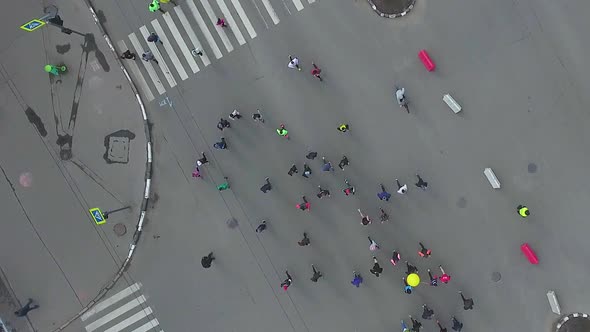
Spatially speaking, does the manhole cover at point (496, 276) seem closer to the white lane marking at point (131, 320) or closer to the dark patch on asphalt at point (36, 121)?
the white lane marking at point (131, 320)

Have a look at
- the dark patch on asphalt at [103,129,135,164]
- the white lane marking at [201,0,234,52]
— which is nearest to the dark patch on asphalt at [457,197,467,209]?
the white lane marking at [201,0,234,52]

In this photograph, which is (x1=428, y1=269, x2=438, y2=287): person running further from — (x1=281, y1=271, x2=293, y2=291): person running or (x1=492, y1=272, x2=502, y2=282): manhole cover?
(x1=281, y1=271, x2=293, y2=291): person running

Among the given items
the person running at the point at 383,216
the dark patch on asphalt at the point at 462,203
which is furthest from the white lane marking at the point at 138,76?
the dark patch on asphalt at the point at 462,203

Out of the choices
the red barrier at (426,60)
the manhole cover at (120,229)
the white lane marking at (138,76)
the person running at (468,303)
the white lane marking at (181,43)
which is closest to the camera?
the red barrier at (426,60)

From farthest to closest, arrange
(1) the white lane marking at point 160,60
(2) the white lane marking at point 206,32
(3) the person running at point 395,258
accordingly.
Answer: (1) the white lane marking at point 160,60 < (2) the white lane marking at point 206,32 < (3) the person running at point 395,258

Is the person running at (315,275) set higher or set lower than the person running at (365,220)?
lower

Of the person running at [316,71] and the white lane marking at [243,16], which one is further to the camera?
the white lane marking at [243,16]

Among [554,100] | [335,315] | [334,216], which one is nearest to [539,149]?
[554,100]

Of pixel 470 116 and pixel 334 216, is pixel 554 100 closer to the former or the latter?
pixel 470 116
